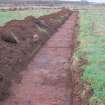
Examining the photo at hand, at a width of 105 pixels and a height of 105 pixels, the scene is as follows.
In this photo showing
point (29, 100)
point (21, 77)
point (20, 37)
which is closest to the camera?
point (29, 100)

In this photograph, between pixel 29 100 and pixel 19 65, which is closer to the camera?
pixel 29 100

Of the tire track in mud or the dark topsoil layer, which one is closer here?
the tire track in mud

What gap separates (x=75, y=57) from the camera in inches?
556

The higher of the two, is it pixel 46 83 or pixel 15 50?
pixel 15 50

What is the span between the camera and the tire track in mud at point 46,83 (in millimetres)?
10391

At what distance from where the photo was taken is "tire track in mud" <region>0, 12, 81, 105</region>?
34.1 ft

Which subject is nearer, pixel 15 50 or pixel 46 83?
pixel 46 83

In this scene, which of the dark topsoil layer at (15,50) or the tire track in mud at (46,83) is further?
the dark topsoil layer at (15,50)

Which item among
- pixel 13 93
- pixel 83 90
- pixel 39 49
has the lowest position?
pixel 39 49

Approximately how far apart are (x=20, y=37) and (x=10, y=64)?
5672 mm

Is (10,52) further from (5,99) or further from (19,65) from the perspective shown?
(5,99)

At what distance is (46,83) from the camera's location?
12.1 m

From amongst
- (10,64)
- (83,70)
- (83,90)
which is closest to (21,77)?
(10,64)

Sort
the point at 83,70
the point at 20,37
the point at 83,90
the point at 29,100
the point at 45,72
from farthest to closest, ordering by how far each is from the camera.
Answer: the point at 20,37
the point at 45,72
the point at 83,70
the point at 29,100
the point at 83,90
